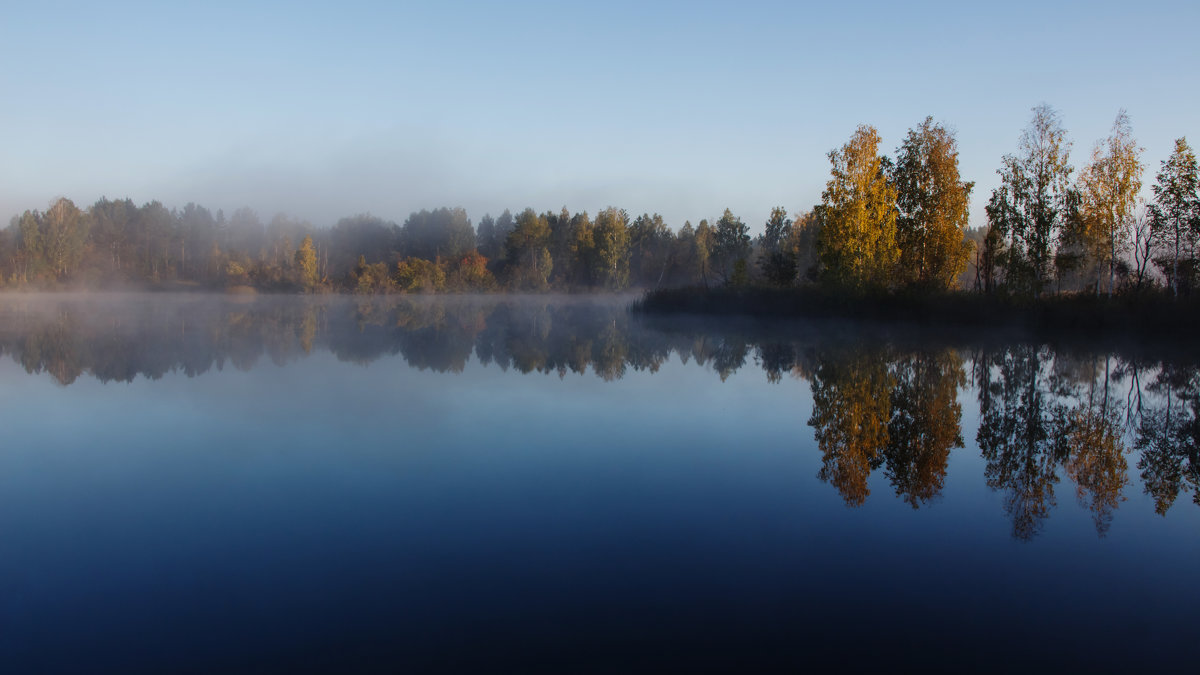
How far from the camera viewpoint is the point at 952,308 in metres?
28.4

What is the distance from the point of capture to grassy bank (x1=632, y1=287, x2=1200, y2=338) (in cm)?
2278

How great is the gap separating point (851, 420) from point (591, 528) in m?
5.26

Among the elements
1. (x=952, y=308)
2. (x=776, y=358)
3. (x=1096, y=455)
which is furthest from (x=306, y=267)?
(x=1096, y=455)

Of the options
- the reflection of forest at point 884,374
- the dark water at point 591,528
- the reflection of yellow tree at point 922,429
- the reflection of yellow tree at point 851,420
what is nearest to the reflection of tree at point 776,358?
the reflection of forest at point 884,374

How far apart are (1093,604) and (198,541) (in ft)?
19.5

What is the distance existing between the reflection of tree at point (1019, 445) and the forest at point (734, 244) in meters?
17.3

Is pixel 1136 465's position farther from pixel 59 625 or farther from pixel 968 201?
pixel 968 201

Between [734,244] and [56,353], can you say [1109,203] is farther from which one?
[734,244]

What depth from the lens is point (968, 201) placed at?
31.6m

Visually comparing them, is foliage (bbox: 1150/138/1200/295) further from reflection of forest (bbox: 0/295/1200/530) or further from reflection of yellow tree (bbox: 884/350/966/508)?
reflection of yellow tree (bbox: 884/350/966/508)

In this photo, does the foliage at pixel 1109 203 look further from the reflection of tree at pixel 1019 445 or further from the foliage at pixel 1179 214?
the reflection of tree at pixel 1019 445

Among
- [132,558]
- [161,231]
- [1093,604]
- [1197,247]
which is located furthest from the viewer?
[161,231]

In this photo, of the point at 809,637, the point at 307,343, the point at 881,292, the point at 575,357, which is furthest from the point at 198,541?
the point at 881,292

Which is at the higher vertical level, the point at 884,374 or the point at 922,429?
the point at 884,374
